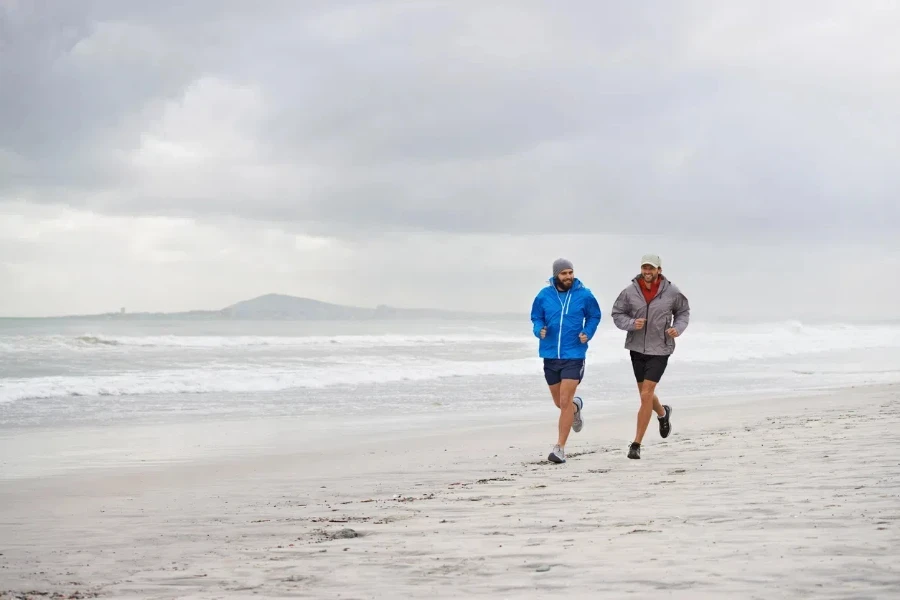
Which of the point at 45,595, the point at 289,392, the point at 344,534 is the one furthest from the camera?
the point at 289,392

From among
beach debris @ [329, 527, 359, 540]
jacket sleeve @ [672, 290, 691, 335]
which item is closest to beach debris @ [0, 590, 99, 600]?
beach debris @ [329, 527, 359, 540]

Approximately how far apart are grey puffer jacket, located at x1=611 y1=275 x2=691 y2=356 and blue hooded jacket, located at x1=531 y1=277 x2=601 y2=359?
26 centimetres

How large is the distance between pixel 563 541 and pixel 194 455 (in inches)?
234

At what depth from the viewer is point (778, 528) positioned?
4820 mm

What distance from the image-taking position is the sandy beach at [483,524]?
4102 mm

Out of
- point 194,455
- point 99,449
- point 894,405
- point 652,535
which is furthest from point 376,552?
point 894,405

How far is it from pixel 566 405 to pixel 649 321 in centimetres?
114

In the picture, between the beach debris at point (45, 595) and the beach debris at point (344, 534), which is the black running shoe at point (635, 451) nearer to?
the beach debris at point (344, 534)

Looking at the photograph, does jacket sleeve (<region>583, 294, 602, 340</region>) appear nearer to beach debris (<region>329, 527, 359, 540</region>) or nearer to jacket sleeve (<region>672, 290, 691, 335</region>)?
jacket sleeve (<region>672, 290, 691, 335</region>)

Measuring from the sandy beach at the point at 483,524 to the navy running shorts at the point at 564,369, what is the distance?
0.82 m

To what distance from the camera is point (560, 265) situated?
8.31 meters

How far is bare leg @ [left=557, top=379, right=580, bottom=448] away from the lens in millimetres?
8406

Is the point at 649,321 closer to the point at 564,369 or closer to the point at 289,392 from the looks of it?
the point at 564,369

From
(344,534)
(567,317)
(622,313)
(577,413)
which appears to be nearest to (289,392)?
(577,413)
